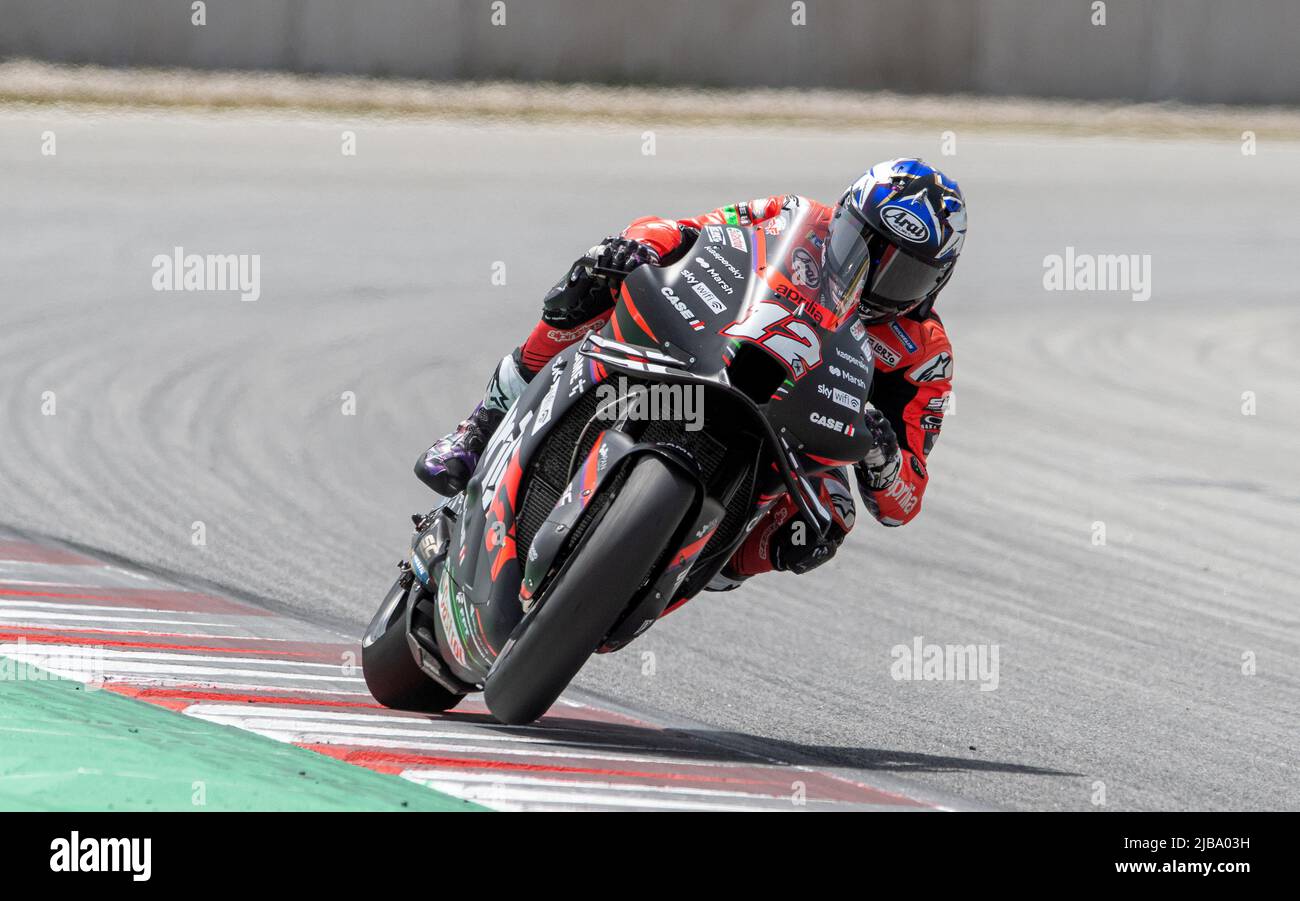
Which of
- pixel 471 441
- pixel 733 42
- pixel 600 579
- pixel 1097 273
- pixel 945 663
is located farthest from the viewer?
pixel 733 42

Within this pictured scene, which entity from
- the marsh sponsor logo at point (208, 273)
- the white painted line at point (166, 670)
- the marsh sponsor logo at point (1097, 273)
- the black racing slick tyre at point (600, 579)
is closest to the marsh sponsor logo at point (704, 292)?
the black racing slick tyre at point (600, 579)

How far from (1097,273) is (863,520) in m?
8.68

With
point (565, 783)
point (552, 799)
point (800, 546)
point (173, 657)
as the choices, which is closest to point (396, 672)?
point (173, 657)

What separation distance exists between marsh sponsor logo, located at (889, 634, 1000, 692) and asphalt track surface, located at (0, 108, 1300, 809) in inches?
3.2

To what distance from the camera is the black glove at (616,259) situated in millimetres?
4578

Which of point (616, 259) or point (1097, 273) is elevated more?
point (616, 259)

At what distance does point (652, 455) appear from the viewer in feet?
13.1

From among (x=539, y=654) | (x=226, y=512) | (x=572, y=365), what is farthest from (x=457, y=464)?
(x=226, y=512)

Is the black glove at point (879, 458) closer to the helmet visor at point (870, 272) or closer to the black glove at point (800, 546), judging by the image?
the black glove at point (800, 546)

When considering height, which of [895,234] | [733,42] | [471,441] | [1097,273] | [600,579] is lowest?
[1097,273]

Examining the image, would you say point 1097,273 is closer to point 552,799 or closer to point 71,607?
point 71,607

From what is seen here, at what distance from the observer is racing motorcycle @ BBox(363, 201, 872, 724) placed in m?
3.99

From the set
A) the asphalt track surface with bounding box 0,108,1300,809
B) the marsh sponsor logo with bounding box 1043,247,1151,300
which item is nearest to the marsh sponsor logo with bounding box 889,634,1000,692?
the asphalt track surface with bounding box 0,108,1300,809

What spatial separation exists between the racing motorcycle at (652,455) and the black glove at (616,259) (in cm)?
13
